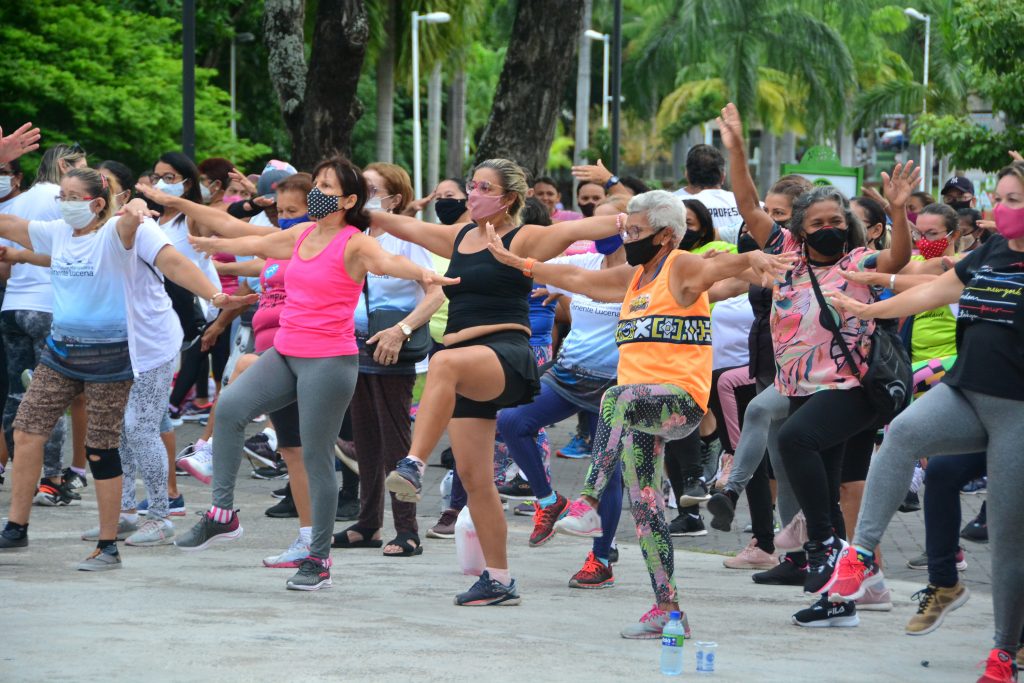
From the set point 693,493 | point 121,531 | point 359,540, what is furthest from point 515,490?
point 121,531

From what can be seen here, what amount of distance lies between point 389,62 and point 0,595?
2830 cm

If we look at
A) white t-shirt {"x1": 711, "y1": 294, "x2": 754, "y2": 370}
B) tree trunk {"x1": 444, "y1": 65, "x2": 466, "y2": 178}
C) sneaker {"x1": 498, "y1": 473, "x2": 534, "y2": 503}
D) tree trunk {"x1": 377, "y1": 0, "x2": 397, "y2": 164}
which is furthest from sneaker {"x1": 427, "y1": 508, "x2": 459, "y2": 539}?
tree trunk {"x1": 444, "y1": 65, "x2": 466, "y2": 178}

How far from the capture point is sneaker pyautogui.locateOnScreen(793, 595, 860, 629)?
6367 millimetres

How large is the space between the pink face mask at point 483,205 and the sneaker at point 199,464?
222 centimetres

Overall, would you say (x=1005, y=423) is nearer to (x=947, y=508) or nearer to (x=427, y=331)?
(x=947, y=508)

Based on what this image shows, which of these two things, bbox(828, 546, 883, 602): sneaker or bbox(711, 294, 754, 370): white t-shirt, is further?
bbox(711, 294, 754, 370): white t-shirt

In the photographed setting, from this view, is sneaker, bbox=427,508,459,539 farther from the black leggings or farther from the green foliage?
the green foliage

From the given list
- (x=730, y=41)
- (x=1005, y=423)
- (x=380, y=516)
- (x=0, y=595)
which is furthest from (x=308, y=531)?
(x=730, y=41)

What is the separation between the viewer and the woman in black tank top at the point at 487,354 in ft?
21.0

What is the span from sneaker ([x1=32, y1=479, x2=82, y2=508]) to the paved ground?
83cm

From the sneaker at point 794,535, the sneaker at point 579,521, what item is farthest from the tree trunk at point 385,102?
the sneaker at point 579,521

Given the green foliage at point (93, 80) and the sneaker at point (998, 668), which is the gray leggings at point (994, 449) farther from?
the green foliage at point (93, 80)

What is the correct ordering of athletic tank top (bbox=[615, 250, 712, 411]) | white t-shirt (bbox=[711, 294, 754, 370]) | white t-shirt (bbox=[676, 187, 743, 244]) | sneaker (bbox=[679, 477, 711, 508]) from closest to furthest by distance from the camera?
athletic tank top (bbox=[615, 250, 712, 411]), sneaker (bbox=[679, 477, 711, 508]), white t-shirt (bbox=[711, 294, 754, 370]), white t-shirt (bbox=[676, 187, 743, 244])

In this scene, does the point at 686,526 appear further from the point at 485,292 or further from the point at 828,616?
the point at 485,292
